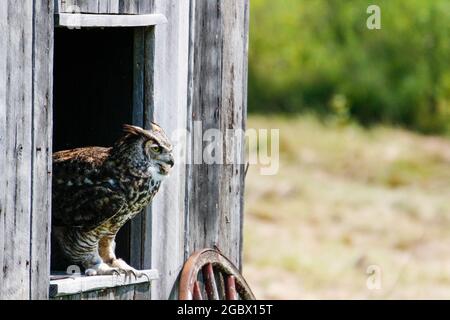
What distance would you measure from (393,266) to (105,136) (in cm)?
619

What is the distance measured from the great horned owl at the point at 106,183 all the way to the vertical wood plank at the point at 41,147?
419 mm

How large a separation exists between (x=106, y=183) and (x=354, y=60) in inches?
507

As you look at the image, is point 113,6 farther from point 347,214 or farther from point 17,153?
point 347,214

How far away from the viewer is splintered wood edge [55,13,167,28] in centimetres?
536

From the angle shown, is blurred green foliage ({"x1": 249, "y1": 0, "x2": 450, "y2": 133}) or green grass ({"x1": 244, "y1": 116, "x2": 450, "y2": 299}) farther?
blurred green foliage ({"x1": 249, "y1": 0, "x2": 450, "y2": 133})

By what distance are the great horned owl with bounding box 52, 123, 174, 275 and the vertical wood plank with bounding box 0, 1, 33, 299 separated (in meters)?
0.55

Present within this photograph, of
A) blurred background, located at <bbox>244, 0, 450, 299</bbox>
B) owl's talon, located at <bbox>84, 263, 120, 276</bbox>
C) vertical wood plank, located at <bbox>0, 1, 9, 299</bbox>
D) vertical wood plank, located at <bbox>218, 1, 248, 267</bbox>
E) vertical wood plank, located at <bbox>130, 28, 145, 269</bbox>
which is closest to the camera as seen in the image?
vertical wood plank, located at <bbox>0, 1, 9, 299</bbox>

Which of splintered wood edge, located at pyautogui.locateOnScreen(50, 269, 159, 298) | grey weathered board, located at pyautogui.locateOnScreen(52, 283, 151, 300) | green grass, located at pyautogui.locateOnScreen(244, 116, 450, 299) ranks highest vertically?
splintered wood edge, located at pyautogui.locateOnScreen(50, 269, 159, 298)

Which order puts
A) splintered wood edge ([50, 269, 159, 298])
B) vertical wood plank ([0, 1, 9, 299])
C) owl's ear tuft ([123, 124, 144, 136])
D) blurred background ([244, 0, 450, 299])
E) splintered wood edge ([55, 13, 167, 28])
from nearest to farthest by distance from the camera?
vertical wood plank ([0, 1, 9, 299]) → splintered wood edge ([55, 13, 167, 28]) → splintered wood edge ([50, 269, 159, 298]) → owl's ear tuft ([123, 124, 144, 136]) → blurred background ([244, 0, 450, 299])

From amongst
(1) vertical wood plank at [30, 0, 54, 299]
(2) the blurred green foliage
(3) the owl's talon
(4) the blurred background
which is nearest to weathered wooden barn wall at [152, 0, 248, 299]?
(3) the owl's talon

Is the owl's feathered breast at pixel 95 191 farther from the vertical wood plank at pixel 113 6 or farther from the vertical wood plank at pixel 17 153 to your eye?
the vertical wood plank at pixel 113 6

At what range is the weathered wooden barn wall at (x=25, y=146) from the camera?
5.10 metres

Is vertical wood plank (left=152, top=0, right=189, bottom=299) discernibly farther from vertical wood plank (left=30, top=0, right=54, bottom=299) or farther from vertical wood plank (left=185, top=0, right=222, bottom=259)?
vertical wood plank (left=30, top=0, right=54, bottom=299)

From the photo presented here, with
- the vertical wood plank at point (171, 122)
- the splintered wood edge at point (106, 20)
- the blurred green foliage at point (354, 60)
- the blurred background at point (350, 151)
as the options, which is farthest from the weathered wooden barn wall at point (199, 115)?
the blurred green foliage at point (354, 60)
